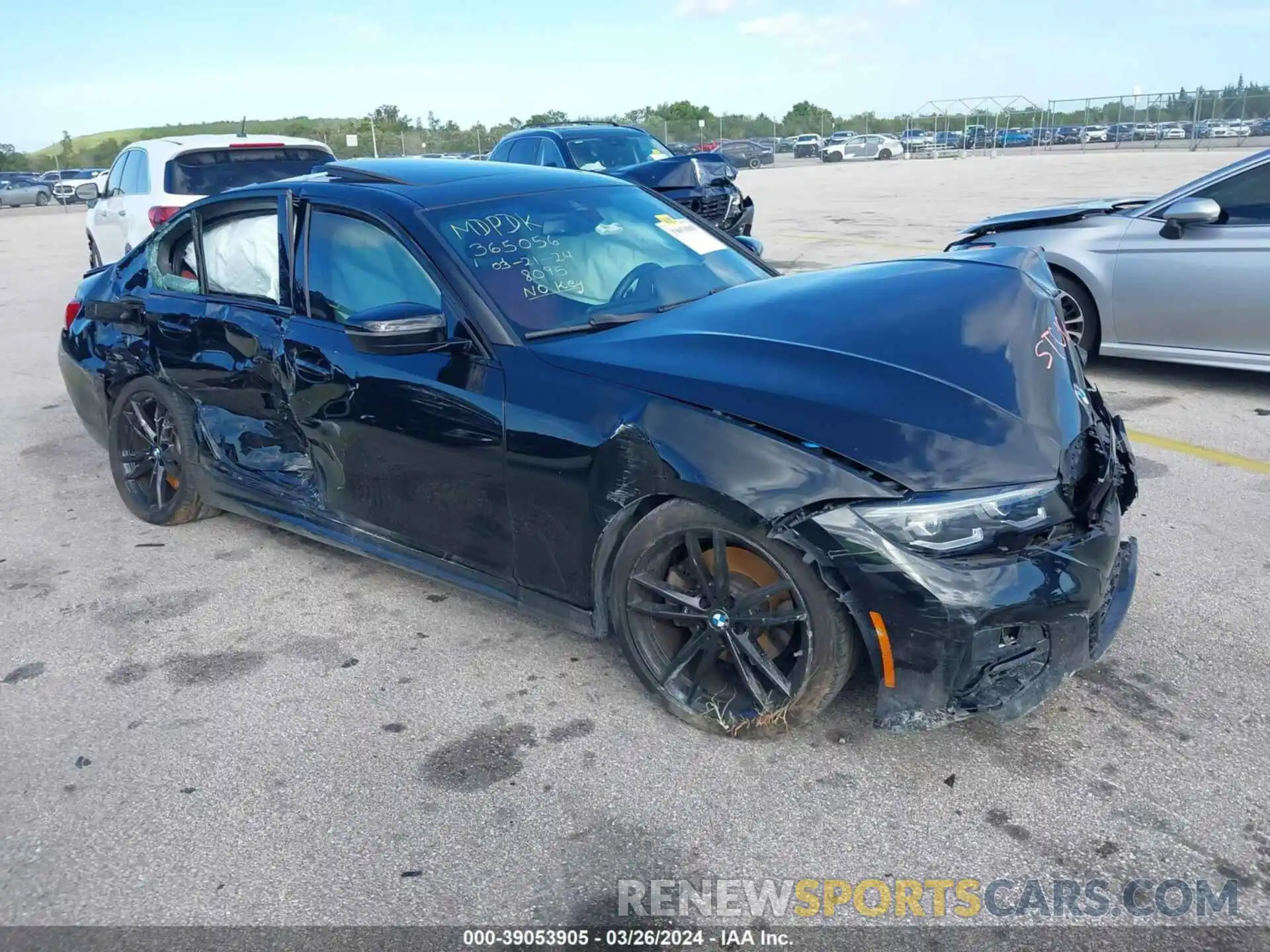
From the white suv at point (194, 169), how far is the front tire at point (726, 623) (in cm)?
729

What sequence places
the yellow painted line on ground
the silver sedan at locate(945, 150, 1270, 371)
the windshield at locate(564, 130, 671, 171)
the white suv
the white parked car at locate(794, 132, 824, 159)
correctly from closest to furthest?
1. the yellow painted line on ground
2. the silver sedan at locate(945, 150, 1270, 371)
3. the white suv
4. the windshield at locate(564, 130, 671, 171)
5. the white parked car at locate(794, 132, 824, 159)

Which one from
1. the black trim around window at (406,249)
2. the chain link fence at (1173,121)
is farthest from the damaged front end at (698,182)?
the chain link fence at (1173,121)

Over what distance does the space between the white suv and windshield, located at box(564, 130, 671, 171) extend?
3754 millimetres

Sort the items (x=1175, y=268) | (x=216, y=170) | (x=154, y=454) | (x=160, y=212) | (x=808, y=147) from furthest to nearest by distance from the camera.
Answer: (x=808, y=147) → (x=216, y=170) → (x=160, y=212) → (x=1175, y=268) → (x=154, y=454)

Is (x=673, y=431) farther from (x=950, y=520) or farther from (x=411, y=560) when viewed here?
(x=411, y=560)

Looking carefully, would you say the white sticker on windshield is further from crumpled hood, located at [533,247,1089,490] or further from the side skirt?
the side skirt

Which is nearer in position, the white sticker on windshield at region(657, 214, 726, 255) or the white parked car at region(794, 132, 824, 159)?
the white sticker on windshield at region(657, 214, 726, 255)

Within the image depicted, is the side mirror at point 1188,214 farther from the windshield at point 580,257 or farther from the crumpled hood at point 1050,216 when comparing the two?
the windshield at point 580,257

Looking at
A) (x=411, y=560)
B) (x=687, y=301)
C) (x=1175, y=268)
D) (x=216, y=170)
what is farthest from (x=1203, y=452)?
(x=216, y=170)

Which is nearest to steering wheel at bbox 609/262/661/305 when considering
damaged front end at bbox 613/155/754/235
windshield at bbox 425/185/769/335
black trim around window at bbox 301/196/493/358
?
windshield at bbox 425/185/769/335

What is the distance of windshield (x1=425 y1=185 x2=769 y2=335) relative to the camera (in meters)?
3.45

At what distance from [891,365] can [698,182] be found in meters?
8.84

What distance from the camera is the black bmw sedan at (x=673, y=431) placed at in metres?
2.63

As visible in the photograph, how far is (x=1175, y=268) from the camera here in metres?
6.26
